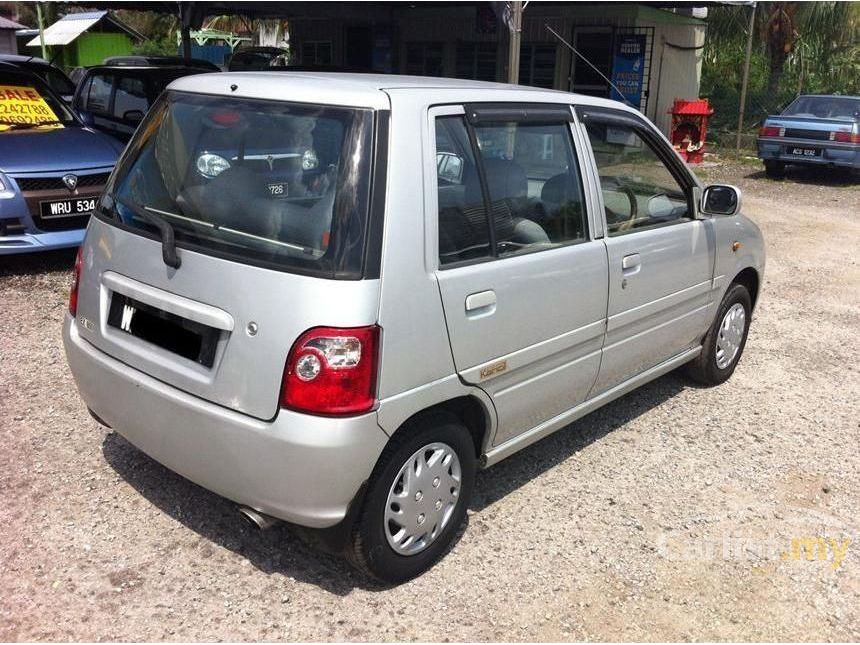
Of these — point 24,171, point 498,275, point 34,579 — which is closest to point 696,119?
point 24,171

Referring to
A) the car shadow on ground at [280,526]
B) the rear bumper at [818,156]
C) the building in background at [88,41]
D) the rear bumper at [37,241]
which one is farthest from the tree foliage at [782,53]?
the building in background at [88,41]

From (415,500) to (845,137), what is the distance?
45.9 ft

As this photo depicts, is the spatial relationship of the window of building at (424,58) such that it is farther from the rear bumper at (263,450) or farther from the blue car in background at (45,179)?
the rear bumper at (263,450)

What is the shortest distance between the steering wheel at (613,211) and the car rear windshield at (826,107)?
42.0ft

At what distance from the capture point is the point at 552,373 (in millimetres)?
3496

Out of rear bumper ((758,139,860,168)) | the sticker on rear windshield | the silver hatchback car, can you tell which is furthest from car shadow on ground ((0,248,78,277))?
rear bumper ((758,139,860,168))

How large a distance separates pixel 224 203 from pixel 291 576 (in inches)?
56.6

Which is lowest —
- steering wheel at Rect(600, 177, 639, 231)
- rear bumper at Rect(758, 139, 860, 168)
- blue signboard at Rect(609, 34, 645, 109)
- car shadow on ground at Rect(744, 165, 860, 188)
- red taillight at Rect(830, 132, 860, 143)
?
car shadow on ground at Rect(744, 165, 860, 188)

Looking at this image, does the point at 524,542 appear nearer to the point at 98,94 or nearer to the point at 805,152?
the point at 98,94

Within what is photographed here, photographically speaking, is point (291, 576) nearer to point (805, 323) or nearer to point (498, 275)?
A: point (498, 275)

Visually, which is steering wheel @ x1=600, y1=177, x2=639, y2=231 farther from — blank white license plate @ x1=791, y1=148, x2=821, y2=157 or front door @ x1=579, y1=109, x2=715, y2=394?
blank white license plate @ x1=791, y1=148, x2=821, y2=157

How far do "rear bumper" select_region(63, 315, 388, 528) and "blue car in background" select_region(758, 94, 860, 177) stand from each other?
14.1m

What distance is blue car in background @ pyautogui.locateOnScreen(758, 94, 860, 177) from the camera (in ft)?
46.5

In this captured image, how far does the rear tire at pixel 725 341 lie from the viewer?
16.2 feet
